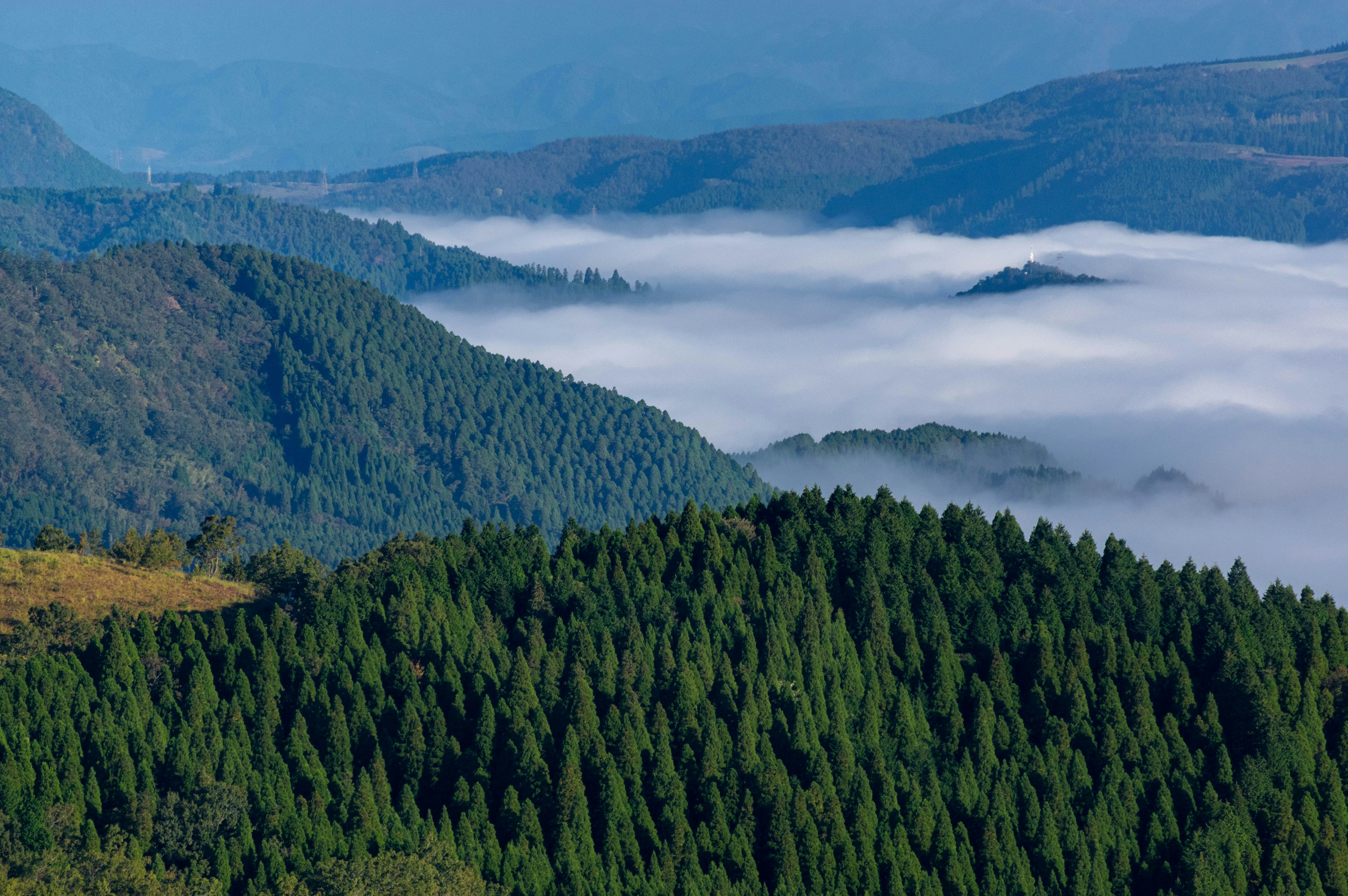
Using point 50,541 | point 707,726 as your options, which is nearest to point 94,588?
point 50,541

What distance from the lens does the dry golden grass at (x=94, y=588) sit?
13738 centimetres

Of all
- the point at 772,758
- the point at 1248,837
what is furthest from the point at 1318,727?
the point at 772,758

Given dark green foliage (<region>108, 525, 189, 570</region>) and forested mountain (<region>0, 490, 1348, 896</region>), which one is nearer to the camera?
forested mountain (<region>0, 490, 1348, 896</region>)

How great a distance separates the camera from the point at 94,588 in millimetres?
141750

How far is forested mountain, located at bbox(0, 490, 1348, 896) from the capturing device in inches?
4250

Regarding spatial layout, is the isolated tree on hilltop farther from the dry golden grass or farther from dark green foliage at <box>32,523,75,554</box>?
the dry golden grass

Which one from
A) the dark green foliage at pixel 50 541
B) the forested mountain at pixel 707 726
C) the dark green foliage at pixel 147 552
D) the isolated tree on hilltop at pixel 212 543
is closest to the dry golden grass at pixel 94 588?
the dark green foliage at pixel 147 552

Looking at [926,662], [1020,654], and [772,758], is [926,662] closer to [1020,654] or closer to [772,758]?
[1020,654]

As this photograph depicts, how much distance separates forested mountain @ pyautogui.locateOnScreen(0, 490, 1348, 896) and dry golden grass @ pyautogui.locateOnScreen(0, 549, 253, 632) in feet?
16.2

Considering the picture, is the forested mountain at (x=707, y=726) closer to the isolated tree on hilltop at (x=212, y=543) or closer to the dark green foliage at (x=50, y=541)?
the isolated tree on hilltop at (x=212, y=543)

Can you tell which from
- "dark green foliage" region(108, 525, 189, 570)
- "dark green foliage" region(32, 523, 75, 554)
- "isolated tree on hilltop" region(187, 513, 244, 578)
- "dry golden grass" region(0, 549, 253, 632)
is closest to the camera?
"dry golden grass" region(0, 549, 253, 632)

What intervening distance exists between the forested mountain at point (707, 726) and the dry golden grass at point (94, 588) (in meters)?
4.93

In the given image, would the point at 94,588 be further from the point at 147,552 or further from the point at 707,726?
the point at 707,726

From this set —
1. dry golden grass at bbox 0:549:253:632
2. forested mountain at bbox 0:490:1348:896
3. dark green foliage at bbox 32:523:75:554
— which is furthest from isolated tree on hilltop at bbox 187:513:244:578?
forested mountain at bbox 0:490:1348:896
